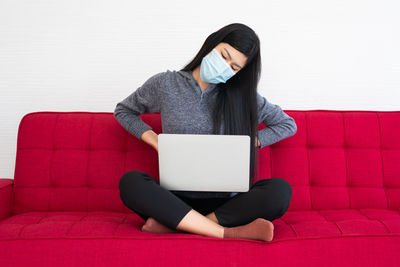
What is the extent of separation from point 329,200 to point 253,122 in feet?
1.72

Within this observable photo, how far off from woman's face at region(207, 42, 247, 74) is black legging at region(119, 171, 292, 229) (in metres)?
0.48

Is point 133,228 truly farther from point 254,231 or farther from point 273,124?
point 273,124

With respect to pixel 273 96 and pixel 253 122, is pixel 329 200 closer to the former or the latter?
pixel 253 122

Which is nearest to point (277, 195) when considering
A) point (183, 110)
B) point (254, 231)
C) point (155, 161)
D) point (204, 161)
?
point (254, 231)

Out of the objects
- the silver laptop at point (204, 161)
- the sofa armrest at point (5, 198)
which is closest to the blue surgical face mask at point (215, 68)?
the silver laptop at point (204, 161)

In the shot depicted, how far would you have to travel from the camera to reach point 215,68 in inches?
50.8

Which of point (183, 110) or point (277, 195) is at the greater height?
point (183, 110)

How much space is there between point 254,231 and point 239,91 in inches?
24.8

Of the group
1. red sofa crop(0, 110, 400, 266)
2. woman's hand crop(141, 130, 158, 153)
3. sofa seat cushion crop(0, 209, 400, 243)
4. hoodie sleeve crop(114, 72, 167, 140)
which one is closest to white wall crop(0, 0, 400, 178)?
red sofa crop(0, 110, 400, 266)

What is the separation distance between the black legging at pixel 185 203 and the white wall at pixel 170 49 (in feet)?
2.82

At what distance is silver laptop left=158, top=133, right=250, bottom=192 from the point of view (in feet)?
3.64

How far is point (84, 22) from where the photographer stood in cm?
183

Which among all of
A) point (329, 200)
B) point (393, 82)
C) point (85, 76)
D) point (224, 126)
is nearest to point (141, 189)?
point (224, 126)

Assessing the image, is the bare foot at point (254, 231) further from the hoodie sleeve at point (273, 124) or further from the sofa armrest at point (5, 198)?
the sofa armrest at point (5, 198)
